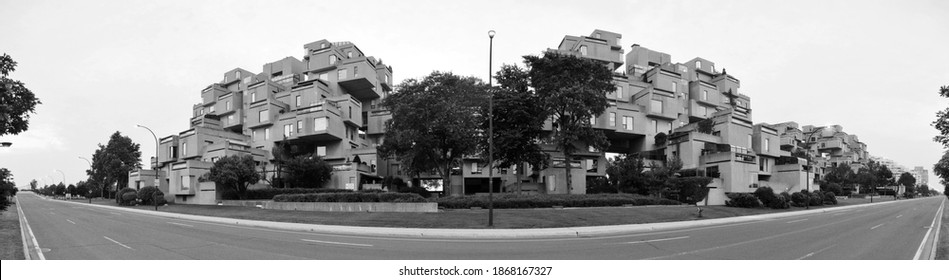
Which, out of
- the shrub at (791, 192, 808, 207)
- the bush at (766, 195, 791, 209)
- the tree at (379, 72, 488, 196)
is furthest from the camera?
the shrub at (791, 192, 808, 207)

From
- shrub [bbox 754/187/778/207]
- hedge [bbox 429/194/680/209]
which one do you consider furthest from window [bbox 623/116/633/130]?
hedge [bbox 429/194/680/209]

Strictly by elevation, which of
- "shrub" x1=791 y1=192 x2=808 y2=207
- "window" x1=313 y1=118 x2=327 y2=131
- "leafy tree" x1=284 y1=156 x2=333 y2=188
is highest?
"window" x1=313 y1=118 x2=327 y2=131

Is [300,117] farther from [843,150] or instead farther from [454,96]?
[843,150]

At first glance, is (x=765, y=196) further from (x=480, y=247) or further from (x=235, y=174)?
(x=235, y=174)

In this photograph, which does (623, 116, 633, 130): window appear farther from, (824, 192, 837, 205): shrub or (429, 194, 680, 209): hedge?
(824, 192, 837, 205): shrub

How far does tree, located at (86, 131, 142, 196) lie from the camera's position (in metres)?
70.1

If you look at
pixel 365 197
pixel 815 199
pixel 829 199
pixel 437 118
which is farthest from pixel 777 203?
pixel 365 197

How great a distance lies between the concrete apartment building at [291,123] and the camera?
5266cm

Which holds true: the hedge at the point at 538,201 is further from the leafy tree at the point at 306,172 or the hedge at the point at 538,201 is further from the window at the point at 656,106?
the window at the point at 656,106

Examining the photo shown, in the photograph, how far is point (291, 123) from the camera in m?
58.6

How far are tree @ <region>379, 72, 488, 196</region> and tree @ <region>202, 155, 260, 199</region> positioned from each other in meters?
14.2

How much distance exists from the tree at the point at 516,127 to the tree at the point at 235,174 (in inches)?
910

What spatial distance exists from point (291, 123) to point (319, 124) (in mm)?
5132

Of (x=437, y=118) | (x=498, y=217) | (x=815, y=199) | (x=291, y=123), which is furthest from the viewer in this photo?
(x=291, y=123)
